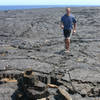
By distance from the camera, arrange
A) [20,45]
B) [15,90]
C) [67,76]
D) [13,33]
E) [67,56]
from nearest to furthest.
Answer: [15,90] → [67,76] → [67,56] → [20,45] → [13,33]

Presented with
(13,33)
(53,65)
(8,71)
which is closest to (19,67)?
(8,71)

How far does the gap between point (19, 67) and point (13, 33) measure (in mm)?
5958

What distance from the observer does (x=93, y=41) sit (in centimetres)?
973

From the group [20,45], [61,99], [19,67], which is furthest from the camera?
[20,45]

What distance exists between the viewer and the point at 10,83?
528 centimetres

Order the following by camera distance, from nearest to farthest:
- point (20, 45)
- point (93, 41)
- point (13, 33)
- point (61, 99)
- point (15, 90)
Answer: point (61, 99)
point (15, 90)
point (20, 45)
point (93, 41)
point (13, 33)

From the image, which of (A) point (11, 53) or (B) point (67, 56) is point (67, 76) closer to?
(B) point (67, 56)

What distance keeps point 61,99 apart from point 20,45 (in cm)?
480

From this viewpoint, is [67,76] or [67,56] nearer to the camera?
[67,76]

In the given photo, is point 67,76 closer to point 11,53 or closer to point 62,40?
point 11,53

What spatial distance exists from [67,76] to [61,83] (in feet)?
1.30

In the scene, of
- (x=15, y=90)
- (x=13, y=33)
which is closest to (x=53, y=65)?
(x=15, y=90)

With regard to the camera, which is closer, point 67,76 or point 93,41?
point 67,76

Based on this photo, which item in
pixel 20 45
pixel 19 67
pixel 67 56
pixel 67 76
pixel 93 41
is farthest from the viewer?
pixel 93 41
